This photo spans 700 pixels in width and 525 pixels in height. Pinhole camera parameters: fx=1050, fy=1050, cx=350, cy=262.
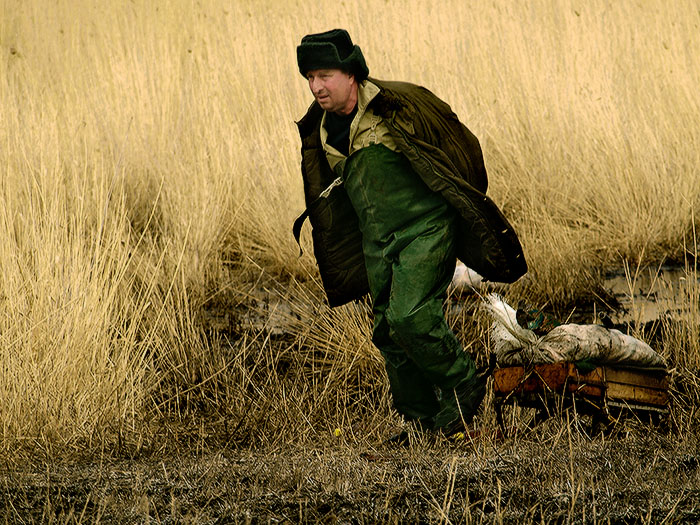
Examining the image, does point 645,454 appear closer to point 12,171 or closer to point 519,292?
point 519,292

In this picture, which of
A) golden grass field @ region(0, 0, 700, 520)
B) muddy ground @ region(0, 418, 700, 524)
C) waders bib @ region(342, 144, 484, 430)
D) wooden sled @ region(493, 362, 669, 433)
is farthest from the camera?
golden grass field @ region(0, 0, 700, 520)

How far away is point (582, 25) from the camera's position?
10.4m

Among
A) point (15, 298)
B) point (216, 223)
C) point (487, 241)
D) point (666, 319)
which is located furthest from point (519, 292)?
point (15, 298)

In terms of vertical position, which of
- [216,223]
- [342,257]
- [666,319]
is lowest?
[666,319]

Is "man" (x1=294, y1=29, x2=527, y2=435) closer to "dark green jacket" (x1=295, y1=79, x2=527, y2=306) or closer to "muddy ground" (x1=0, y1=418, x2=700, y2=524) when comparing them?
"dark green jacket" (x1=295, y1=79, x2=527, y2=306)

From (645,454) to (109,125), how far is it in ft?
19.7

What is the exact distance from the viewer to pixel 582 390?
484cm

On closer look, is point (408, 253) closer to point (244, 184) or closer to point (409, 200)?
point (409, 200)

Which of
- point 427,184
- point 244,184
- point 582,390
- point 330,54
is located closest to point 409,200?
point 427,184

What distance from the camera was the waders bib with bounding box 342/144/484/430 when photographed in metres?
4.49

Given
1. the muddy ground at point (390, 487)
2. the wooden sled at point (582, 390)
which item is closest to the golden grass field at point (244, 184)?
the wooden sled at point (582, 390)

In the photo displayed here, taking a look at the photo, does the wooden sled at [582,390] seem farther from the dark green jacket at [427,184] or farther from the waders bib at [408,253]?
the dark green jacket at [427,184]

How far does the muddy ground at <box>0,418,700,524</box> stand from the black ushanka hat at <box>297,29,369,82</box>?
1.67m

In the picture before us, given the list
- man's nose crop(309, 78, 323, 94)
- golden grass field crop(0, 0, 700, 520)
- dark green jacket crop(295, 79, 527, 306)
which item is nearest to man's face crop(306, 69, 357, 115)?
man's nose crop(309, 78, 323, 94)
